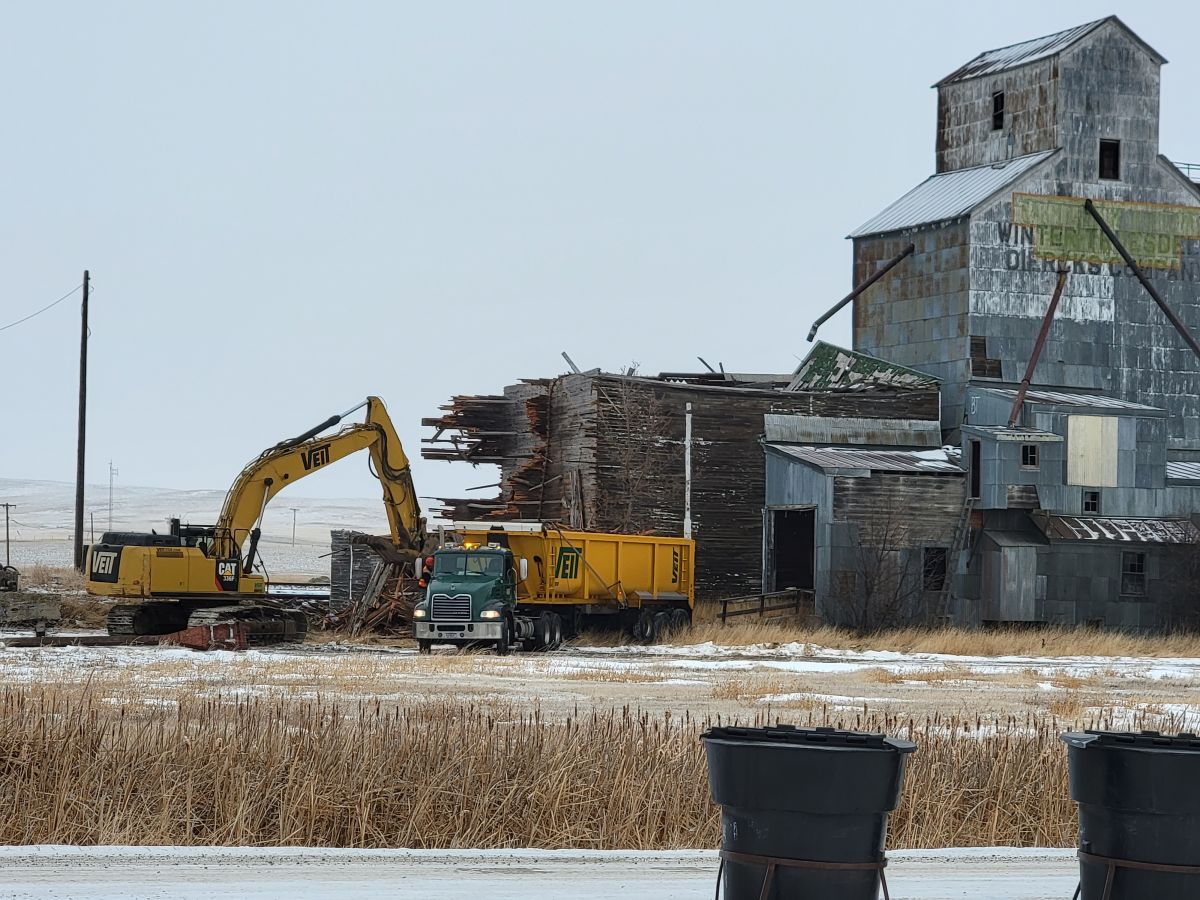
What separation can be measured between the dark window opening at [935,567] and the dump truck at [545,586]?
311 inches

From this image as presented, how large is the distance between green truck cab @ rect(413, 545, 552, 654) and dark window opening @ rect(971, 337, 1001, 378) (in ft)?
69.8

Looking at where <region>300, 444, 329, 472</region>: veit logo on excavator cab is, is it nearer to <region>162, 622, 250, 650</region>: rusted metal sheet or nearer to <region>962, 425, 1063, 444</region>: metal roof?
<region>162, 622, 250, 650</region>: rusted metal sheet

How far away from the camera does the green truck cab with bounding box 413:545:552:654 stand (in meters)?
38.5

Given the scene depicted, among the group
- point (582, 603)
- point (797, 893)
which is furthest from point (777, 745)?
point (582, 603)

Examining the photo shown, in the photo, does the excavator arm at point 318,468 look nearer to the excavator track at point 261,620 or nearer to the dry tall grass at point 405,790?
the excavator track at point 261,620

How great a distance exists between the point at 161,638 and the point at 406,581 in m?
8.20

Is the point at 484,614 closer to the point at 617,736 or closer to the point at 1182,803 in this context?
the point at 617,736

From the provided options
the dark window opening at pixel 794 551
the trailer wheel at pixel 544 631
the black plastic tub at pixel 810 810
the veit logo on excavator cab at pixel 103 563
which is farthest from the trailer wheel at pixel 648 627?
the black plastic tub at pixel 810 810

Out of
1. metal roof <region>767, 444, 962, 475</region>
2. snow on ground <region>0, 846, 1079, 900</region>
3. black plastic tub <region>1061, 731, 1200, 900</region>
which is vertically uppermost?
metal roof <region>767, 444, 962, 475</region>

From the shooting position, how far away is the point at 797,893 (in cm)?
983

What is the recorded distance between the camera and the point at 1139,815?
10102 millimetres

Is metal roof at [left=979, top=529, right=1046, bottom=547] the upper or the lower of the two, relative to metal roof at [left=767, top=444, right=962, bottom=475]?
lower

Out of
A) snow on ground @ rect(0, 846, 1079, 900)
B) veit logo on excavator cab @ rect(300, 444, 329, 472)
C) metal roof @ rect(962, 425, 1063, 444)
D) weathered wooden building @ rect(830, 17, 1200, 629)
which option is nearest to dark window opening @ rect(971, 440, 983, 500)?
weathered wooden building @ rect(830, 17, 1200, 629)

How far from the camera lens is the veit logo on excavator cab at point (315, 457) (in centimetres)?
4222
